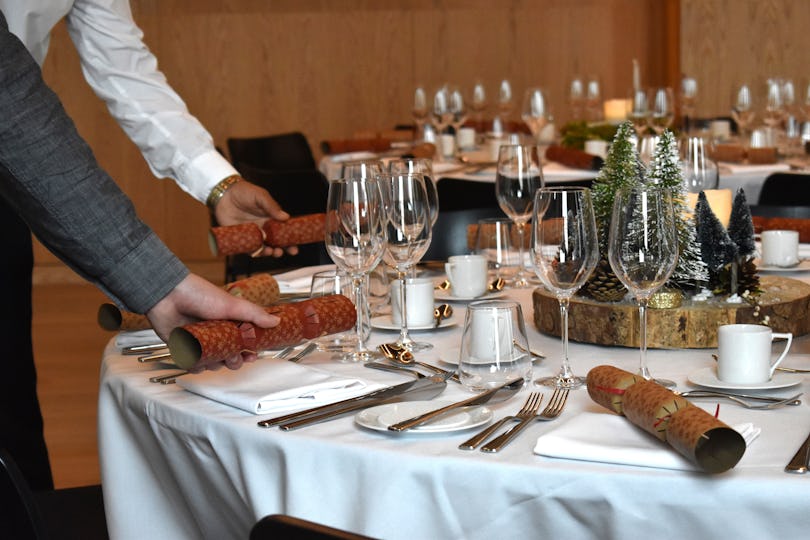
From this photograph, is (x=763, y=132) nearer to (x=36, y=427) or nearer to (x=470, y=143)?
(x=470, y=143)

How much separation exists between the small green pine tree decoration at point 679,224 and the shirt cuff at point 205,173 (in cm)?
102

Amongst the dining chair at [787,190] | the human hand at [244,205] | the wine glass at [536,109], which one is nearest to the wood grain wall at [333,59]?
the wine glass at [536,109]

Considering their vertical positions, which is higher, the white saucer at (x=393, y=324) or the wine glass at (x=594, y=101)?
the wine glass at (x=594, y=101)

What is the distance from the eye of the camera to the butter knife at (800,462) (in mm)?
1121

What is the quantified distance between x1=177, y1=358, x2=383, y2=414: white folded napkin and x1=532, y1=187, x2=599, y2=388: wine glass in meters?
0.29

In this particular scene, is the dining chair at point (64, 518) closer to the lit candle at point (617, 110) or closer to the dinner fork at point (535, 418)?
the dinner fork at point (535, 418)

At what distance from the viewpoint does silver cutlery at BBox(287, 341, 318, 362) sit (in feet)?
5.69

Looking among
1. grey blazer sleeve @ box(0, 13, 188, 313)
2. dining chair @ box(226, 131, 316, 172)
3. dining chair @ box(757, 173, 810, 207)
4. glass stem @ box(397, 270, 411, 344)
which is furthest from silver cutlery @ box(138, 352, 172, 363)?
dining chair @ box(226, 131, 316, 172)

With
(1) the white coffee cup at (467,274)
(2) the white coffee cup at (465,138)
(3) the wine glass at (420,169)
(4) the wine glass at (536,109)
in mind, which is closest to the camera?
(3) the wine glass at (420,169)

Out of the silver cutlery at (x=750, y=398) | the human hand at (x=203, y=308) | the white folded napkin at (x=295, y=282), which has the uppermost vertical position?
the human hand at (x=203, y=308)

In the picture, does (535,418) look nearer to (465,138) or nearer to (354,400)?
(354,400)

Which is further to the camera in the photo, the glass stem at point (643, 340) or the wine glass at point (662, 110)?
the wine glass at point (662, 110)

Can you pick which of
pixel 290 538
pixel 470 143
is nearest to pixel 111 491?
pixel 290 538

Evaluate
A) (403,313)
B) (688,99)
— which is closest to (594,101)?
(688,99)
